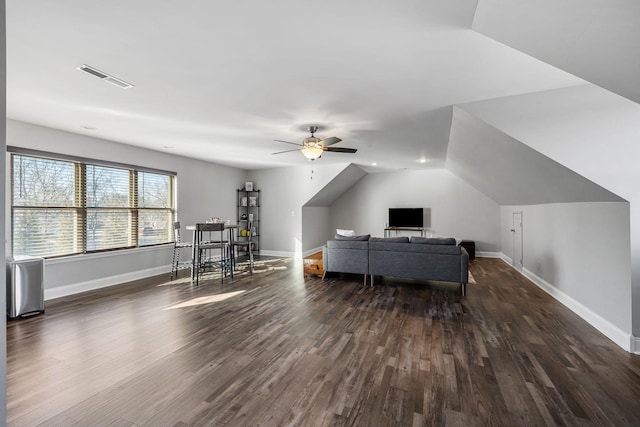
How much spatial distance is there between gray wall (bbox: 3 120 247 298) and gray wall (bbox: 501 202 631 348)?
6769mm

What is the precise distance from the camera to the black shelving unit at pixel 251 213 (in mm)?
8273

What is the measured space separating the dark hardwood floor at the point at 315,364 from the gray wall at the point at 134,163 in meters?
0.55

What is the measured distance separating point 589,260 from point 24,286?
667 cm

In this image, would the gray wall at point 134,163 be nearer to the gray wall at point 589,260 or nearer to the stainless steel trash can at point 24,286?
the stainless steel trash can at point 24,286

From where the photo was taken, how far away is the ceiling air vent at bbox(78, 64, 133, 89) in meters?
2.47

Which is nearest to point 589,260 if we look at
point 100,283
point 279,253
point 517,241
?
point 517,241

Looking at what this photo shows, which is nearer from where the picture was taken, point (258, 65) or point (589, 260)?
point (258, 65)

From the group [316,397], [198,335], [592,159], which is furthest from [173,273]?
[592,159]

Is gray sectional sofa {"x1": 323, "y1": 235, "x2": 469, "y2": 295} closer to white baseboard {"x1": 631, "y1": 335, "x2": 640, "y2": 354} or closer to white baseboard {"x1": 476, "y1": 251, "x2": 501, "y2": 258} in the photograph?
white baseboard {"x1": 631, "y1": 335, "x2": 640, "y2": 354}

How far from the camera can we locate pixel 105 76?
103 inches

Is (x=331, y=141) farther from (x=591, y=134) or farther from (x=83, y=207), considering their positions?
(x=83, y=207)

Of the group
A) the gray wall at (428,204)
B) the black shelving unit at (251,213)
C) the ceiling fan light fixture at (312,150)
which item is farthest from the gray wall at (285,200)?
the ceiling fan light fixture at (312,150)

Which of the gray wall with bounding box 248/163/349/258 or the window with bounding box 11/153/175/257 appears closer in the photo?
the window with bounding box 11/153/175/257

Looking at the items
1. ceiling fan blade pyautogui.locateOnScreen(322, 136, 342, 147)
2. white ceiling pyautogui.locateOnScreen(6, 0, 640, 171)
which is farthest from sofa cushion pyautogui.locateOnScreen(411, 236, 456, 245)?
ceiling fan blade pyautogui.locateOnScreen(322, 136, 342, 147)
